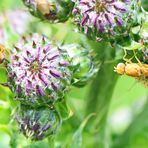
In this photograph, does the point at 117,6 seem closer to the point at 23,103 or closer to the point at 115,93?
the point at 23,103

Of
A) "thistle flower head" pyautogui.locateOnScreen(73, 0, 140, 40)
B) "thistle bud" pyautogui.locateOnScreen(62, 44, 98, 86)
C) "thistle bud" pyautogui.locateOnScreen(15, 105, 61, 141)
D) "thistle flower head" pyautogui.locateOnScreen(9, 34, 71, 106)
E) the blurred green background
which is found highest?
"thistle flower head" pyautogui.locateOnScreen(73, 0, 140, 40)

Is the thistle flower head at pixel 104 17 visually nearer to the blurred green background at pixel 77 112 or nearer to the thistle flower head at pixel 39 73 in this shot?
the thistle flower head at pixel 39 73

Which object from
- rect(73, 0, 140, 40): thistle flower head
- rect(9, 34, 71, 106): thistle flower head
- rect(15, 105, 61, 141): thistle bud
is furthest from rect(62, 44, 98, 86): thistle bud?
rect(15, 105, 61, 141): thistle bud

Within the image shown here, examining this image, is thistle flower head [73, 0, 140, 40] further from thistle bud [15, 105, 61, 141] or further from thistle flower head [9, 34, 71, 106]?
thistle bud [15, 105, 61, 141]

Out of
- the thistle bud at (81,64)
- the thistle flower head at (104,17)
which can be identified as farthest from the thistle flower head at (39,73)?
the thistle flower head at (104,17)

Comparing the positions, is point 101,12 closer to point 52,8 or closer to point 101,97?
point 52,8
